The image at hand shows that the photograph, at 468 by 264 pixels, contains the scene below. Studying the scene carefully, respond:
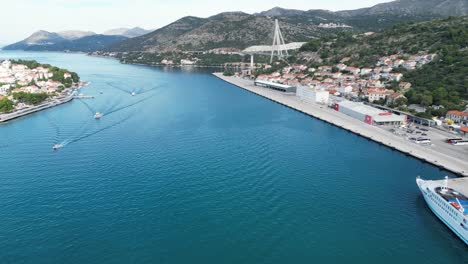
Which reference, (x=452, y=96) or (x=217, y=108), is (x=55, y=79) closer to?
(x=217, y=108)

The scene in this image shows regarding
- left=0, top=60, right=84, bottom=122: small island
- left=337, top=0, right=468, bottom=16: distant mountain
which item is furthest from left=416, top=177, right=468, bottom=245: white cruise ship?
left=337, top=0, right=468, bottom=16: distant mountain

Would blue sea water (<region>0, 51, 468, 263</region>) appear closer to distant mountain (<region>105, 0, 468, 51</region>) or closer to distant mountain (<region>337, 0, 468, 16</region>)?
distant mountain (<region>105, 0, 468, 51</region>)

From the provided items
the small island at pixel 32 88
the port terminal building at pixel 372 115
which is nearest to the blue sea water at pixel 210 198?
the port terminal building at pixel 372 115

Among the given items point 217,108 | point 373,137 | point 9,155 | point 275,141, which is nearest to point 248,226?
point 275,141

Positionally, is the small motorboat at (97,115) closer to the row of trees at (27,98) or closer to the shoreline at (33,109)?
the shoreline at (33,109)

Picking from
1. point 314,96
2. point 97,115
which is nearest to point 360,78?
point 314,96

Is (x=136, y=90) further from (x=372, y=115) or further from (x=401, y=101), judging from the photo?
(x=401, y=101)
